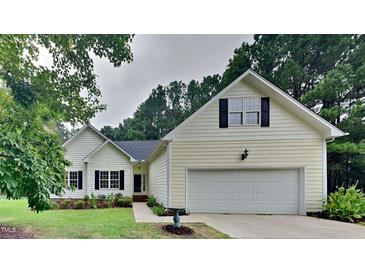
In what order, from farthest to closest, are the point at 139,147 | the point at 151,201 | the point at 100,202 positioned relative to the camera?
the point at 151,201 < the point at 139,147 < the point at 100,202

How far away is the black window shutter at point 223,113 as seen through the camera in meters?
5.99

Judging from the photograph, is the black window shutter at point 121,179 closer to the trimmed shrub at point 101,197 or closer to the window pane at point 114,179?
the window pane at point 114,179

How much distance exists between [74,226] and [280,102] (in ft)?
19.1

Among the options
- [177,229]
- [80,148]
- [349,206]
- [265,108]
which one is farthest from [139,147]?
[349,206]

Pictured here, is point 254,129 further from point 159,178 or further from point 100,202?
point 100,202

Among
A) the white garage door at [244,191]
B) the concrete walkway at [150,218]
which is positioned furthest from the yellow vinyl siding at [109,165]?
the white garage door at [244,191]

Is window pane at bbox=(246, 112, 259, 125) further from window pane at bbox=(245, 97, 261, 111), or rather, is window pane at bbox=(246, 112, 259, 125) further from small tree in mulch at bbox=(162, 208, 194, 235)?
small tree in mulch at bbox=(162, 208, 194, 235)

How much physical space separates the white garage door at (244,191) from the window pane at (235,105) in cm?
167

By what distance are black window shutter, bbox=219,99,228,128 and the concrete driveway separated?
2371mm

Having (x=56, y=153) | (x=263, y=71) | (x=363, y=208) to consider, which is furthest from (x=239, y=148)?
(x=56, y=153)

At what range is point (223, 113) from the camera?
6016 millimetres

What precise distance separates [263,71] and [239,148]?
Answer: 210 cm
